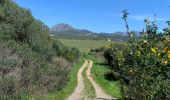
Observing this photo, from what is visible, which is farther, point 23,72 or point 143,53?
point 23,72

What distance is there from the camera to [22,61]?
69.0ft

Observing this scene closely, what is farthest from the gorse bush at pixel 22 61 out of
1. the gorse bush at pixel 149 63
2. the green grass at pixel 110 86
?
the gorse bush at pixel 149 63

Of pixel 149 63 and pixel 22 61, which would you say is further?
pixel 22 61

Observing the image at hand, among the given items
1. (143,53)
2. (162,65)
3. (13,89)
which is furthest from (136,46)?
(13,89)

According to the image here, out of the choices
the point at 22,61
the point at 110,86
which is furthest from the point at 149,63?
the point at 110,86

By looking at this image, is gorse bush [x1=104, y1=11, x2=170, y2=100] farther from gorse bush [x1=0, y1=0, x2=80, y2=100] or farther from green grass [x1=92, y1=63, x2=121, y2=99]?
green grass [x1=92, y1=63, x2=121, y2=99]

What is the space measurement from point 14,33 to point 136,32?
13.8 metres

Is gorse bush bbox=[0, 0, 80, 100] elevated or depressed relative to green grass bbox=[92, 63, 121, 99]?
elevated

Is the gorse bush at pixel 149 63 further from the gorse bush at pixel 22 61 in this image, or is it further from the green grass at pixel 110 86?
the green grass at pixel 110 86

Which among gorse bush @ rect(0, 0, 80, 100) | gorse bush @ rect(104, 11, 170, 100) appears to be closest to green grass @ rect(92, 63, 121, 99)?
gorse bush @ rect(0, 0, 80, 100)

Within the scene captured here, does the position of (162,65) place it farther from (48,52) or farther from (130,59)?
(48,52)

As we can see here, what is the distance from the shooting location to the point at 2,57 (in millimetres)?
18969

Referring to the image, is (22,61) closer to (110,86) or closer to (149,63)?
(149,63)

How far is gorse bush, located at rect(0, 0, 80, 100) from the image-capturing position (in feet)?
57.0
